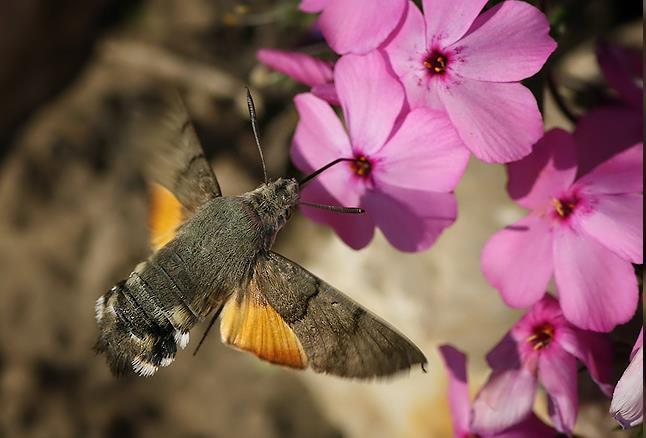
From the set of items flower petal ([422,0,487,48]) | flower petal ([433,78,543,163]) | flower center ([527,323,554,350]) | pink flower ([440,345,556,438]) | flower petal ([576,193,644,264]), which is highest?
flower petal ([422,0,487,48])

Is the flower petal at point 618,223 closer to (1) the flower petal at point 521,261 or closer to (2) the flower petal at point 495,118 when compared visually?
(1) the flower petal at point 521,261

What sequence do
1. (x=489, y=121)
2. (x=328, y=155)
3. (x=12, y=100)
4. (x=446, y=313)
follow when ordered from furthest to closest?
(x=12, y=100)
(x=446, y=313)
(x=328, y=155)
(x=489, y=121)

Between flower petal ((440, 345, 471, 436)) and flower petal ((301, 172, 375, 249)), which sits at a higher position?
flower petal ((301, 172, 375, 249))

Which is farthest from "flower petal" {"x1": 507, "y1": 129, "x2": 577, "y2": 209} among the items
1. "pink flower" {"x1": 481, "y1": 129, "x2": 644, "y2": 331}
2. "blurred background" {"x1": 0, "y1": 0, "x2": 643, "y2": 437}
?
"blurred background" {"x1": 0, "y1": 0, "x2": 643, "y2": 437}

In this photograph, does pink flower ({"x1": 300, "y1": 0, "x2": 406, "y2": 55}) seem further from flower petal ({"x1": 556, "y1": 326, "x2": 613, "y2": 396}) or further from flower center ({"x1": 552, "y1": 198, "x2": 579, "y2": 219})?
flower petal ({"x1": 556, "y1": 326, "x2": 613, "y2": 396})

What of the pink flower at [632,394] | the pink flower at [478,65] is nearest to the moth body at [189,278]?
the pink flower at [478,65]

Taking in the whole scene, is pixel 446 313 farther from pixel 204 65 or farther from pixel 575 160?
pixel 204 65

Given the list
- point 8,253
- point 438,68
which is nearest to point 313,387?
point 8,253
